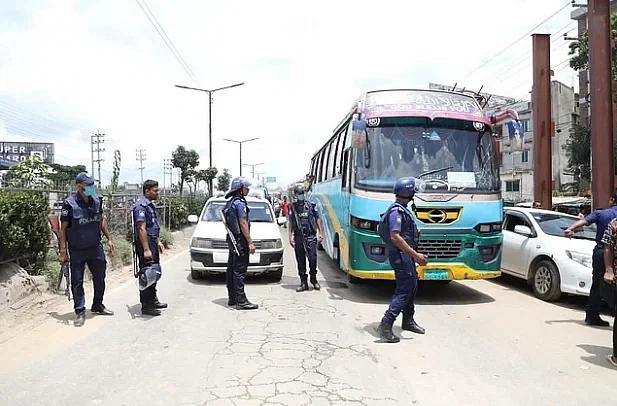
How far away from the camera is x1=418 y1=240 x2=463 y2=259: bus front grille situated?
800 cm

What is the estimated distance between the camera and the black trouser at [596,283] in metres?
6.82

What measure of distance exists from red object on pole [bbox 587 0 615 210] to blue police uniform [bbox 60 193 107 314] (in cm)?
1051

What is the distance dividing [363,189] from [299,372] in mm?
3873

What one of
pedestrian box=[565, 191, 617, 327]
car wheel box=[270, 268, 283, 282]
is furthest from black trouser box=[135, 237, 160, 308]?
pedestrian box=[565, 191, 617, 327]

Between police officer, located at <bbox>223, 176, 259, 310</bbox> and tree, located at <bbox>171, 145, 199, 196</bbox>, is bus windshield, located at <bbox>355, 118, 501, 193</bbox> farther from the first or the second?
tree, located at <bbox>171, 145, 199, 196</bbox>

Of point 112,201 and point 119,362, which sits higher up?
point 112,201

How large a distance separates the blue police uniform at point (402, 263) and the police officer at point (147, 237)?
3204 mm

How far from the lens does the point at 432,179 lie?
26.8 feet

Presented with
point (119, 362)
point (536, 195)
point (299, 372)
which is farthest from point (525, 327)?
point (536, 195)

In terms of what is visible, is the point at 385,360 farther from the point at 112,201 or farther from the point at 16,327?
the point at 112,201

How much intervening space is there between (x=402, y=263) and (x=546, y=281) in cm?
380

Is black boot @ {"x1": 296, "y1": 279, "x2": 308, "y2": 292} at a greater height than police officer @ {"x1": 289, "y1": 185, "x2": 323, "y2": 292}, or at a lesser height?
lesser

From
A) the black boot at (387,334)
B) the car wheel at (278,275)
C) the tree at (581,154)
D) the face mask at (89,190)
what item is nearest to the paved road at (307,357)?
the black boot at (387,334)

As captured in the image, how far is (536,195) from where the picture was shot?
16703mm
